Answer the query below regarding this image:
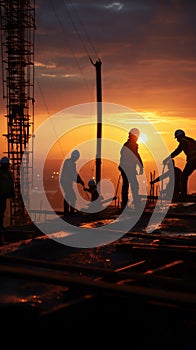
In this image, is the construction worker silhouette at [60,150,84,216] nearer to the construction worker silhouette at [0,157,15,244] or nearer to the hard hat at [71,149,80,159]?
the hard hat at [71,149,80,159]

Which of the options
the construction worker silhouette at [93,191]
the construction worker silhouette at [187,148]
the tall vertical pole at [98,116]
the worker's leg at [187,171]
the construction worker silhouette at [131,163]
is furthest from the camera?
the tall vertical pole at [98,116]

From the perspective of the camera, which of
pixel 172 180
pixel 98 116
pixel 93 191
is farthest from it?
pixel 98 116

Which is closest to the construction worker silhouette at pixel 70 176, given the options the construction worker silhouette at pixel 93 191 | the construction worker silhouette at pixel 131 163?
the construction worker silhouette at pixel 93 191

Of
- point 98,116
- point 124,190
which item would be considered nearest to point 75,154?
point 124,190

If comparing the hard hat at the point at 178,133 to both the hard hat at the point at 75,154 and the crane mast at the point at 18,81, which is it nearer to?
the hard hat at the point at 75,154

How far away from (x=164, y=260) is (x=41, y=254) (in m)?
2.36

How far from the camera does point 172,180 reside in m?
15.4

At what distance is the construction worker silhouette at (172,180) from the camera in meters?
14.8

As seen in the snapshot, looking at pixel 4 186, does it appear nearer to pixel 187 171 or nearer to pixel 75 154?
pixel 75 154

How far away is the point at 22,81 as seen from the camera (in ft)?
129

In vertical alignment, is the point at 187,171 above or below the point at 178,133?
below

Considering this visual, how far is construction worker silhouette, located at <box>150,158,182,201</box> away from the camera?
14.8 metres

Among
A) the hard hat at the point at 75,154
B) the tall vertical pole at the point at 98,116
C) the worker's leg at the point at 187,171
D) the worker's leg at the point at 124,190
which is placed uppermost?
the tall vertical pole at the point at 98,116

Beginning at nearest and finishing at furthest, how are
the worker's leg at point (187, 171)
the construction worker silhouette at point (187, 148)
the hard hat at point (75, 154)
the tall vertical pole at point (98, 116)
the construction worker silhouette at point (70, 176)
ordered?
the construction worker silhouette at point (187, 148) → the worker's leg at point (187, 171) → the construction worker silhouette at point (70, 176) → the hard hat at point (75, 154) → the tall vertical pole at point (98, 116)
